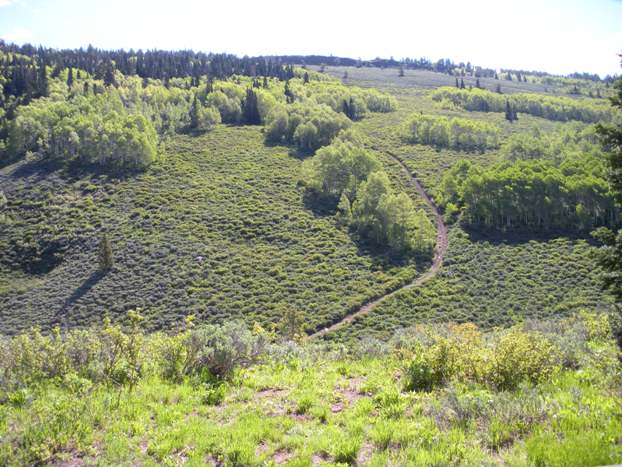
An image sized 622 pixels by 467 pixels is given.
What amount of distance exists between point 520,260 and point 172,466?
5822cm

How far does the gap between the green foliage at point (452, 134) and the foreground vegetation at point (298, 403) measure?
10889cm

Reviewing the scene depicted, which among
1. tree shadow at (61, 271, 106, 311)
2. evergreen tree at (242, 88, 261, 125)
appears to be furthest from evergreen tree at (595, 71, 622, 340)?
evergreen tree at (242, 88, 261, 125)

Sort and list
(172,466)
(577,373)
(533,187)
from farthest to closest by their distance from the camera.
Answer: (533,187) < (577,373) < (172,466)

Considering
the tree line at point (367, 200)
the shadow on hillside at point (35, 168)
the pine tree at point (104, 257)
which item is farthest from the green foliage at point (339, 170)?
the shadow on hillside at point (35, 168)

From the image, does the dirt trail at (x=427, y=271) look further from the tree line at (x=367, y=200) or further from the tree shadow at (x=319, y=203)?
the tree shadow at (x=319, y=203)

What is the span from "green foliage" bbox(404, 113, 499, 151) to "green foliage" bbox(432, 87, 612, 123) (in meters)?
58.9

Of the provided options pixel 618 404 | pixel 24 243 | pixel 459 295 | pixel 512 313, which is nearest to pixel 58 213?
pixel 24 243

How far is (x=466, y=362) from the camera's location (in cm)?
924

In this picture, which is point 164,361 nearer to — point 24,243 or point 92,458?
point 92,458

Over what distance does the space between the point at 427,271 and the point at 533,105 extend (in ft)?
490

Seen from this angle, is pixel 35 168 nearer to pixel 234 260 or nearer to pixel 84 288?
pixel 84 288

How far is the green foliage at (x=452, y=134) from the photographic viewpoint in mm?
113688

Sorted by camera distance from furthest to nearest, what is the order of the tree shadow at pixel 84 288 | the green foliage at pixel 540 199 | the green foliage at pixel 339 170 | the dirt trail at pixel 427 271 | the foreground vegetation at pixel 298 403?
the green foliage at pixel 339 170 → the green foliage at pixel 540 199 → the tree shadow at pixel 84 288 → the dirt trail at pixel 427 271 → the foreground vegetation at pixel 298 403

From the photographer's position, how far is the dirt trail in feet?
147
